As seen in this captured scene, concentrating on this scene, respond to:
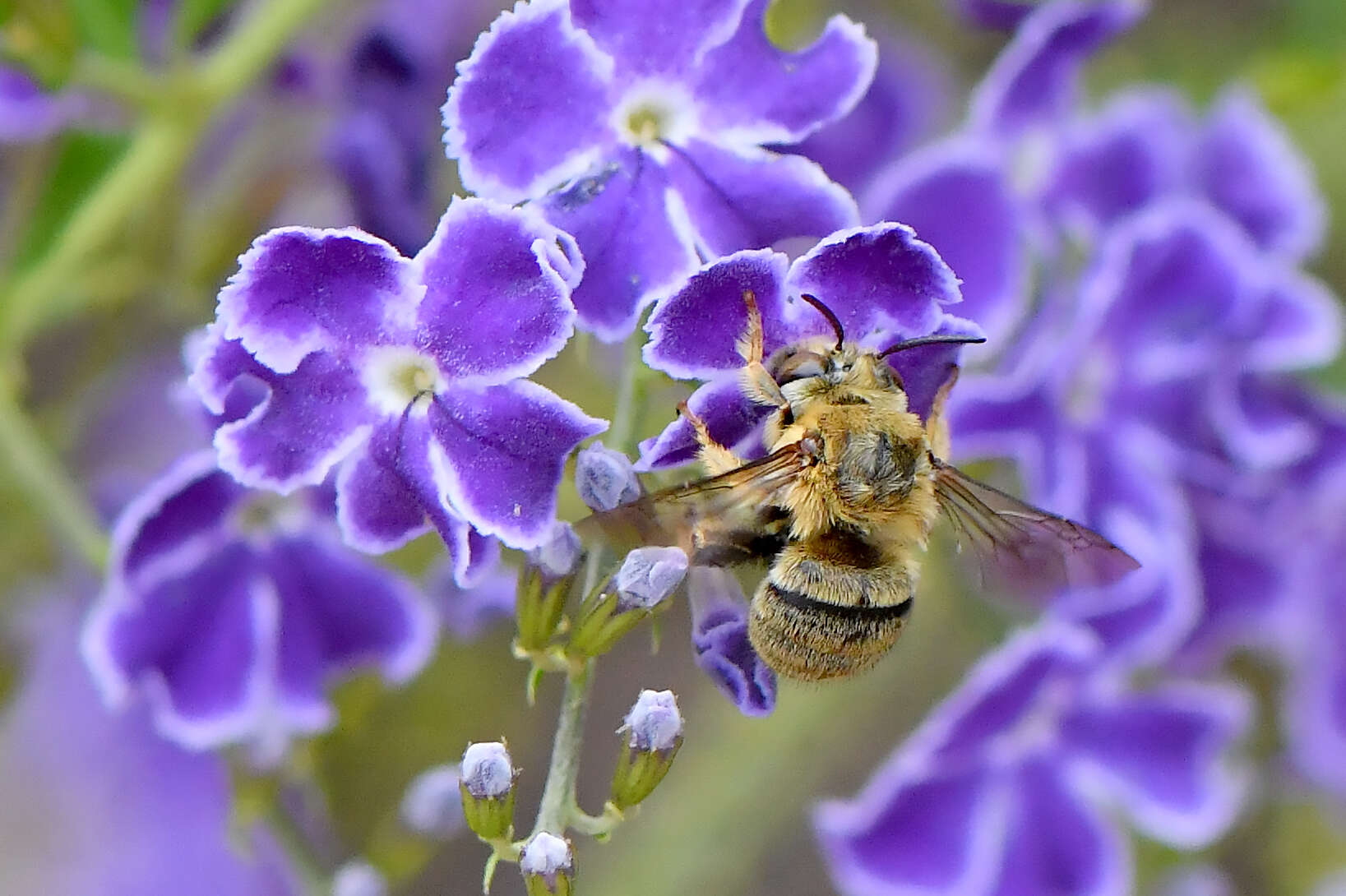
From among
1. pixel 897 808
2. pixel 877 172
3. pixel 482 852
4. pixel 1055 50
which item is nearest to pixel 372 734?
pixel 482 852

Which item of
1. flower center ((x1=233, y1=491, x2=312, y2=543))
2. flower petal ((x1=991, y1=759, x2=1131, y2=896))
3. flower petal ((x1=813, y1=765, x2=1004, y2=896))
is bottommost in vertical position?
flower petal ((x1=991, y1=759, x2=1131, y2=896))

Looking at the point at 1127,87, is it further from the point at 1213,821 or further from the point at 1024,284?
the point at 1213,821

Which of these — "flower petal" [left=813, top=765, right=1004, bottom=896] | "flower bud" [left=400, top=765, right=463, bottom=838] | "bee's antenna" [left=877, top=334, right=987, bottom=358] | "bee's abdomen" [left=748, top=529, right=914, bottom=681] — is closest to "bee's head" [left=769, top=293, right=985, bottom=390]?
"bee's antenna" [left=877, top=334, right=987, bottom=358]

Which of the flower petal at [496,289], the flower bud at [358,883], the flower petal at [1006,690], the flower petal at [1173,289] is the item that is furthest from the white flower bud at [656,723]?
the flower petal at [1173,289]

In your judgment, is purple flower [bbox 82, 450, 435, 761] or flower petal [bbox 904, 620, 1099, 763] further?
flower petal [bbox 904, 620, 1099, 763]

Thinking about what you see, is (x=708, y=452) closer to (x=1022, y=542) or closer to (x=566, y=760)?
(x=566, y=760)

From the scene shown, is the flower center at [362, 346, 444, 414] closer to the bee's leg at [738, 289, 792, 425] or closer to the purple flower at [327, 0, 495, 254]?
the bee's leg at [738, 289, 792, 425]

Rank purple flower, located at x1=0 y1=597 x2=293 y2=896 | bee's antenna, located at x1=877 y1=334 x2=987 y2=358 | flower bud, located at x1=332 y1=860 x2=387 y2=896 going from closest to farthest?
bee's antenna, located at x1=877 y1=334 x2=987 y2=358, flower bud, located at x1=332 y1=860 x2=387 y2=896, purple flower, located at x1=0 y1=597 x2=293 y2=896
